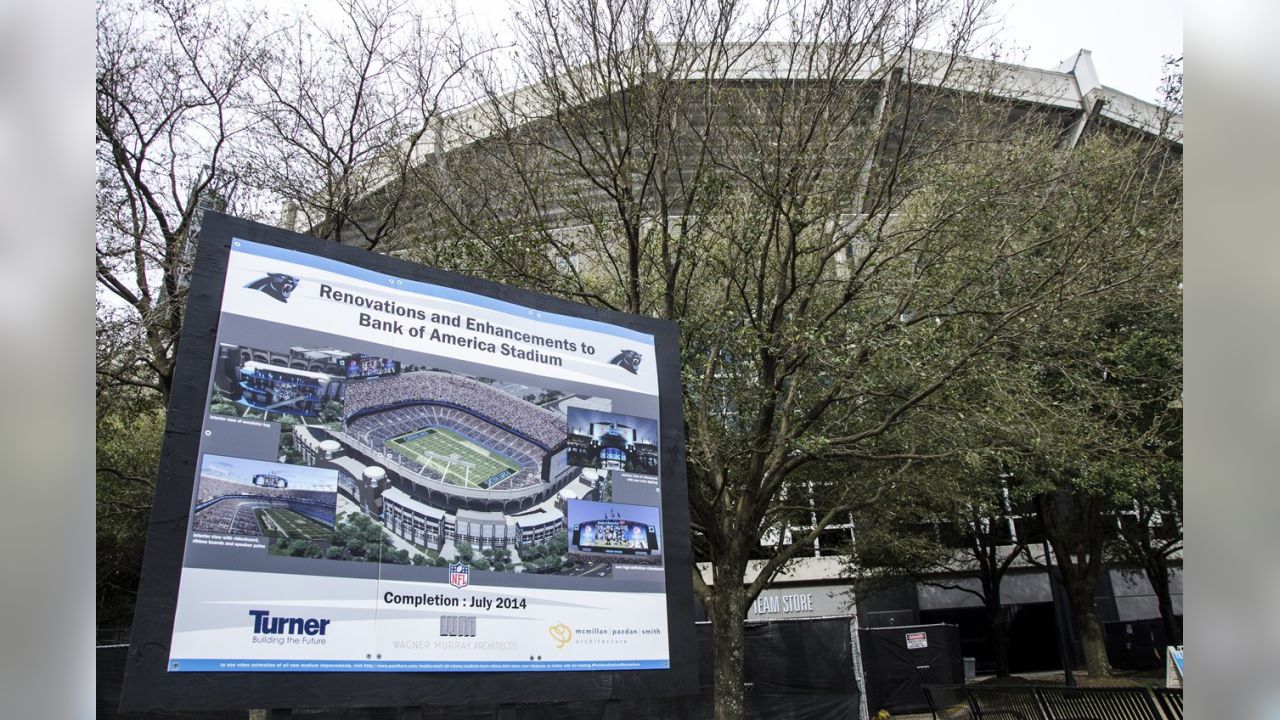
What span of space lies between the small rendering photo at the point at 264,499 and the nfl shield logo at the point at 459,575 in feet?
2.51

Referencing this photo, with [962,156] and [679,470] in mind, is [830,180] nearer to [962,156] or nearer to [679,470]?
[962,156]

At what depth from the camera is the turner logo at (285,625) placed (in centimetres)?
434

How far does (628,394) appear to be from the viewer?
6.40 meters

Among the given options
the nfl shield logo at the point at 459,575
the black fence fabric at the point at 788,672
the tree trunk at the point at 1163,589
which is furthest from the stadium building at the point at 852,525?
the tree trunk at the point at 1163,589

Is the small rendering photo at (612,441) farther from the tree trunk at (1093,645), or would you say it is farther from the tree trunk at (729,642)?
the tree trunk at (1093,645)

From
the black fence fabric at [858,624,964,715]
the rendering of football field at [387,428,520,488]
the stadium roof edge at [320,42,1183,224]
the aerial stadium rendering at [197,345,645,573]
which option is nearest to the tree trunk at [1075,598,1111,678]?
the black fence fabric at [858,624,964,715]

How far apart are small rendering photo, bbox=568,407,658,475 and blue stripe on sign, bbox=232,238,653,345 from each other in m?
0.67

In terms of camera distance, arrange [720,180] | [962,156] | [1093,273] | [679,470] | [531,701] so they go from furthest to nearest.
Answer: [962,156] < [720,180] < [1093,273] < [679,470] < [531,701]

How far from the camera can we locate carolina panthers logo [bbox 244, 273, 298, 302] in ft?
16.1

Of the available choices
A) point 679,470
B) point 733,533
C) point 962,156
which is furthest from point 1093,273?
point 679,470

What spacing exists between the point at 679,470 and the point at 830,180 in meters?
6.68

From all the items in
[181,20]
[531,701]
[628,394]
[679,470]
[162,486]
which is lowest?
[531,701]

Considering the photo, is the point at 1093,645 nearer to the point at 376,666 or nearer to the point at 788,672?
the point at 788,672

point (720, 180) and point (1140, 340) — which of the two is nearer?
point (720, 180)
